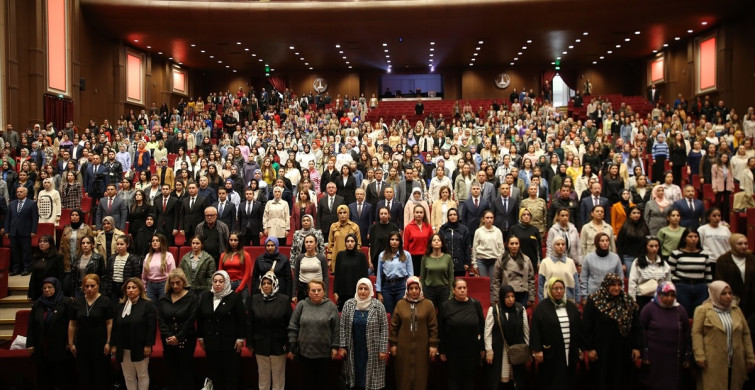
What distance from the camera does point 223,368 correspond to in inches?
220

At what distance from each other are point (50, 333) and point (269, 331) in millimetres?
2090

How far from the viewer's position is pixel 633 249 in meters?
6.70

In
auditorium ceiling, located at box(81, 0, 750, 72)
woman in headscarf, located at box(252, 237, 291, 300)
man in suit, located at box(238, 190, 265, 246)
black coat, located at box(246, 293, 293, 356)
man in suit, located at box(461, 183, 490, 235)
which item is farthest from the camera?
auditorium ceiling, located at box(81, 0, 750, 72)

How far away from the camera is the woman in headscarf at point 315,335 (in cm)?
535

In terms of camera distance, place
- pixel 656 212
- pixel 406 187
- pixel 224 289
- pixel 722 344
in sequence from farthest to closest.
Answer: pixel 406 187 < pixel 656 212 < pixel 224 289 < pixel 722 344

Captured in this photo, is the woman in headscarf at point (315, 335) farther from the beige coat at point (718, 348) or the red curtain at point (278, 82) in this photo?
the red curtain at point (278, 82)

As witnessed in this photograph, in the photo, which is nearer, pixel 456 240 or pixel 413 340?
pixel 413 340

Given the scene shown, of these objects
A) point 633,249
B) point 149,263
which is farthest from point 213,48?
point 633,249

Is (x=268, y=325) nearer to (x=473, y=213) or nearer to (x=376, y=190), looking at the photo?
(x=473, y=213)

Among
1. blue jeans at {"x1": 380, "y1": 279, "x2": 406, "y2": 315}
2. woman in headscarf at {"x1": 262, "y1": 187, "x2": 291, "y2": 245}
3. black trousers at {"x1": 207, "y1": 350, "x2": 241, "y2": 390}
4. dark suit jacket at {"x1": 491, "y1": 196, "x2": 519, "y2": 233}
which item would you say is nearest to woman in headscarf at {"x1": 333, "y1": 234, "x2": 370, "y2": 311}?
blue jeans at {"x1": 380, "y1": 279, "x2": 406, "y2": 315}

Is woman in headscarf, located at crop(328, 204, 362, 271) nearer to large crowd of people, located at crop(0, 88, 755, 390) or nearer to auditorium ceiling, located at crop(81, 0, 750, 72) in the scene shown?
large crowd of people, located at crop(0, 88, 755, 390)

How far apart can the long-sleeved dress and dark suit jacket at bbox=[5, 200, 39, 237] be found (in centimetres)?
588

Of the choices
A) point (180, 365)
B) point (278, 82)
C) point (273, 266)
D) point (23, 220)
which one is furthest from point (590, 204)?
point (278, 82)

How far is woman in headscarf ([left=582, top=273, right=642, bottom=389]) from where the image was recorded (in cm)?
525
